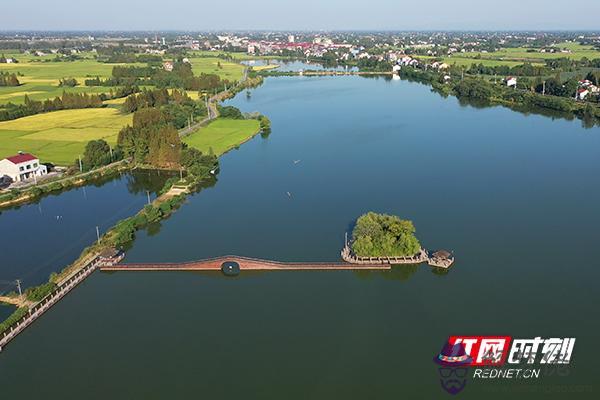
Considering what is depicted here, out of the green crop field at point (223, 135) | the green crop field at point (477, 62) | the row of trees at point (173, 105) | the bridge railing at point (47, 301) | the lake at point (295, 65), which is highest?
the green crop field at point (477, 62)

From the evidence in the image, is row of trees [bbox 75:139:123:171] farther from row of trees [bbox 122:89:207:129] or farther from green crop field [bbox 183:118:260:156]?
row of trees [bbox 122:89:207:129]

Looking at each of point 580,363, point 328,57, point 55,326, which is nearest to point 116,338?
point 55,326

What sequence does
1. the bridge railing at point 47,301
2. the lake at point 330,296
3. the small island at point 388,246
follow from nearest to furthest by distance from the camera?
the lake at point 330,296 → the bridge railing at point 47,301 → the small island at point 388,246

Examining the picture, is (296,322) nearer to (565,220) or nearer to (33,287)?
(33,287)

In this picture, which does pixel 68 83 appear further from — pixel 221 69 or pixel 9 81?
pixel 221 69

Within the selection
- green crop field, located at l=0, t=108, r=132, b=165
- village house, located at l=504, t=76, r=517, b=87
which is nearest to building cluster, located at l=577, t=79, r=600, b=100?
village house, located at l=504, t=76, r=517, b=87

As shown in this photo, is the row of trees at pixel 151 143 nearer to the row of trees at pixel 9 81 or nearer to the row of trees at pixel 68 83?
the row of trees at pixel 68 83

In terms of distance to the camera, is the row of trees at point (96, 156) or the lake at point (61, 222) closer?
the lake at point (61, 222)
